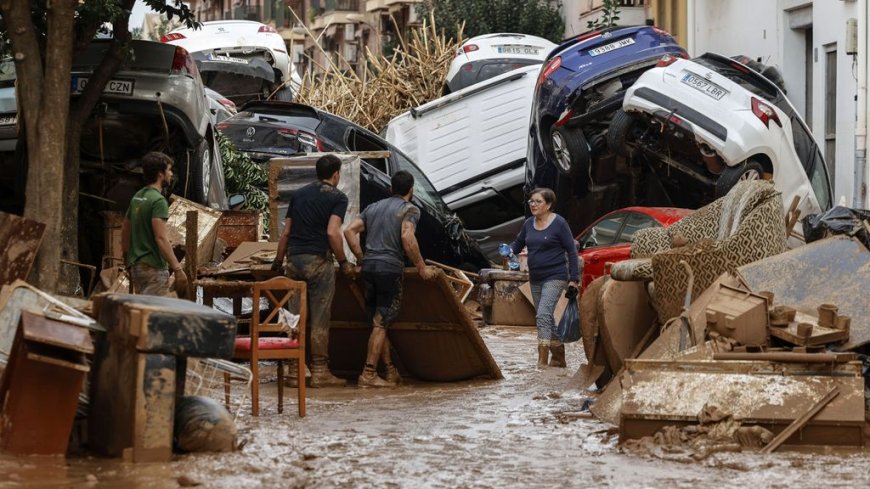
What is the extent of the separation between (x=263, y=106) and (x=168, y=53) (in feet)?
17.9

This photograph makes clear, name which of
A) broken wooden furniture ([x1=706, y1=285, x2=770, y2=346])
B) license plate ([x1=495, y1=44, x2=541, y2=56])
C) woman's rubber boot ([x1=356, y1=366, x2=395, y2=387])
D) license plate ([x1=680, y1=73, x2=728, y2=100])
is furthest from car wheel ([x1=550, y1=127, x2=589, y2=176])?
broken wooden furniture ([x1=706, y1=285, x2=770, y2=346])

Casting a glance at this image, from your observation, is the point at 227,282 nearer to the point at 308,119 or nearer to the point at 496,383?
the point at 496,383

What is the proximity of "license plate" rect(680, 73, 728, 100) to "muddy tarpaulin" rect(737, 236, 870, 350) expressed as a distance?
21.2 ft

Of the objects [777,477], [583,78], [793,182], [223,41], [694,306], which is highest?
[223,41]

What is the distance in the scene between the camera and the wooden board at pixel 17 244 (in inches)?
464

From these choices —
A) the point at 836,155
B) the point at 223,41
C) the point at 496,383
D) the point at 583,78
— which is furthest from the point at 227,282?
the point at 223,41

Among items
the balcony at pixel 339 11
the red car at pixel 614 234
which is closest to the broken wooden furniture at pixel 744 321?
the red car at pixel 614 234

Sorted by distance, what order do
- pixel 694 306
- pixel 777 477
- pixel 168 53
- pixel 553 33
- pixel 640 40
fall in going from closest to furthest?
pixel 777 477
pixel 694 306
pixel 168 53
pixel 640 40
pixel 553 33

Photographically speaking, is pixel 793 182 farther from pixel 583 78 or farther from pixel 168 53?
pixel 168 53

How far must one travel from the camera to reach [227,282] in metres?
13.1

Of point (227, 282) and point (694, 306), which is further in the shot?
point (227, 282)

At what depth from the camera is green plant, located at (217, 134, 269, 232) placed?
1870 cm

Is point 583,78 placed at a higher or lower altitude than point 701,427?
higher

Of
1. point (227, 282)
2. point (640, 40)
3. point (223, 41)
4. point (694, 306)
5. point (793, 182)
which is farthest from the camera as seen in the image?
point (223, 41)
